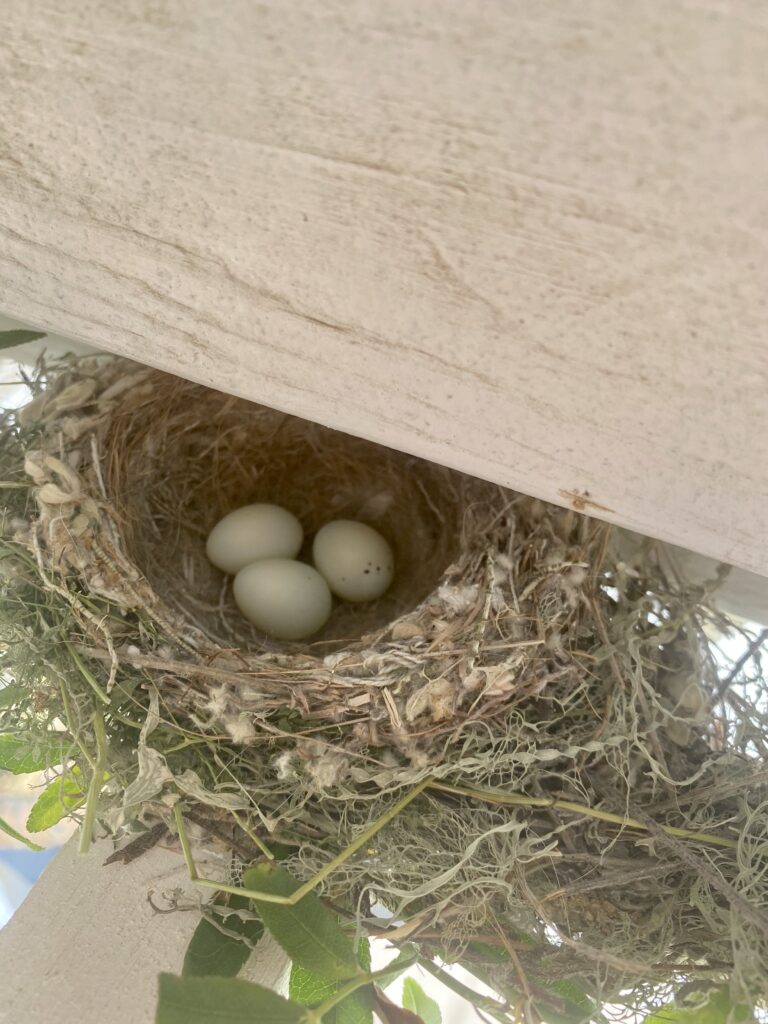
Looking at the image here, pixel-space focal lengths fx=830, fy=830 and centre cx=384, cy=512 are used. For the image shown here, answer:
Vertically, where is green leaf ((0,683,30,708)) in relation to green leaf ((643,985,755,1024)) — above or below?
above

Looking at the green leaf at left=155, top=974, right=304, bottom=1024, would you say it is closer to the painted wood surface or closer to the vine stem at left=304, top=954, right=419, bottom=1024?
the vine stem at left=304, top=954, right=419, bottom=1024

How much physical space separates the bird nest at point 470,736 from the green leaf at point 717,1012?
0.07 ft

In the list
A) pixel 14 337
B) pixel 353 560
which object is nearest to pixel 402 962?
pixel 353 560

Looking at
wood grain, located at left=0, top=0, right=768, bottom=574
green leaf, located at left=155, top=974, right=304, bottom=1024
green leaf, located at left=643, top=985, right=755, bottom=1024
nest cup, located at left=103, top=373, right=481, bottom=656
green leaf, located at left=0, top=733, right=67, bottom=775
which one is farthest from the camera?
nest cup, located at left=103, top=373, right=481, bottom=656

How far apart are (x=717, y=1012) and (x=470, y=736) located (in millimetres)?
304

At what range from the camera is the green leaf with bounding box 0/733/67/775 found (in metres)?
0.83

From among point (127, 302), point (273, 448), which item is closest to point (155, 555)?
point (273, 448)

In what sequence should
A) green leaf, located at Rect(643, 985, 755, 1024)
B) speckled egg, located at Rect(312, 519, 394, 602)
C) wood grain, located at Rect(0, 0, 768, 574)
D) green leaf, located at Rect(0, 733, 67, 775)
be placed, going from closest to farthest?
wood grain, located at Rect(0, 0, 768, 574)
green leaf, located at Rect(643, 985, 755, 1024)
green leaf, located at Rect(0, 733, 67, 775)
speckled egg, located at Rect(312, 519, 394, 602)

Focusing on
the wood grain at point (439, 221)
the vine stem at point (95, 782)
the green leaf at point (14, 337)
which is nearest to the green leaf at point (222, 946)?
the vine stem at point (95, 782)

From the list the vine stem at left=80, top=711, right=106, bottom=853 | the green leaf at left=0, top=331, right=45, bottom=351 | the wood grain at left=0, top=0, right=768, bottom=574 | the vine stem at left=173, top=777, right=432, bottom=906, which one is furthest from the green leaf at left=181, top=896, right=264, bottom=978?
the green leaf at left=0, top=331, right=45, bottom=351

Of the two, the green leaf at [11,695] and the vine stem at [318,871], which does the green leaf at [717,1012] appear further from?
the green leaf at [11,695]

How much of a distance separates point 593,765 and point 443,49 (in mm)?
668

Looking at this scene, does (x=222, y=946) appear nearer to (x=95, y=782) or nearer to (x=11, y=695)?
(x=95, y=782)

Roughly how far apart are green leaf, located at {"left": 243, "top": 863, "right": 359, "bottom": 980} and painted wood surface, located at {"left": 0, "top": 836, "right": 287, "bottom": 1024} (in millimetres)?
134
